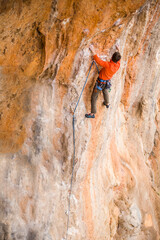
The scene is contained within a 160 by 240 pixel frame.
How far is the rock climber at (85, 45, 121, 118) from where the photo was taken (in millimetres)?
3793

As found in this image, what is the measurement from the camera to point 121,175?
20.0ft

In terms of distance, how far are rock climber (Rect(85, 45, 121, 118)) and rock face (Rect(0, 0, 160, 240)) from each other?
0.15 metres

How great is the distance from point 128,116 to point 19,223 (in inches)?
163

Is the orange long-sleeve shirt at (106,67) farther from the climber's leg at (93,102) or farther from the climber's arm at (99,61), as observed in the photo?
the climber's leg at (93,102)

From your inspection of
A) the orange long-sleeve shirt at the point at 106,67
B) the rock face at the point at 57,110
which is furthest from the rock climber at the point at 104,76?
the rock face at the point at 57,110

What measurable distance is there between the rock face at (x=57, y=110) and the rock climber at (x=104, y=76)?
5.9 inches

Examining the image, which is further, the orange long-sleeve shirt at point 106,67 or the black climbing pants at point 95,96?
the black climbing pants at point 95,96

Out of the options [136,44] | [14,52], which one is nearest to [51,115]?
[14,52]

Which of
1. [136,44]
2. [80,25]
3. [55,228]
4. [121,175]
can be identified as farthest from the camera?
[121,175]

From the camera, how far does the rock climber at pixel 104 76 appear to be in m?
3.79

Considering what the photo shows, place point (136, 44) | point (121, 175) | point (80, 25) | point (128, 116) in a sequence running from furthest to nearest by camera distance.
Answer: point (128, 116) < point (121, 175) < point (136, 44) < point (80, 25)

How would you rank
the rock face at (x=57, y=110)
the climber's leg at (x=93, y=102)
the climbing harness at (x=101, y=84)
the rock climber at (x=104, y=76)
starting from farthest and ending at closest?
the climber's leg at (x=93, y=102), the climbing harness at (x=101, y=84), the rock climber at (x=104, y=76), the rock face at (x=57, y=110)

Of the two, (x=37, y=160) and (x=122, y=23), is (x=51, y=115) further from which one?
(x=122, y=23)

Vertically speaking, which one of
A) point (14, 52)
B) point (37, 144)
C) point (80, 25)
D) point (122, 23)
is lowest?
point (37, 144)
